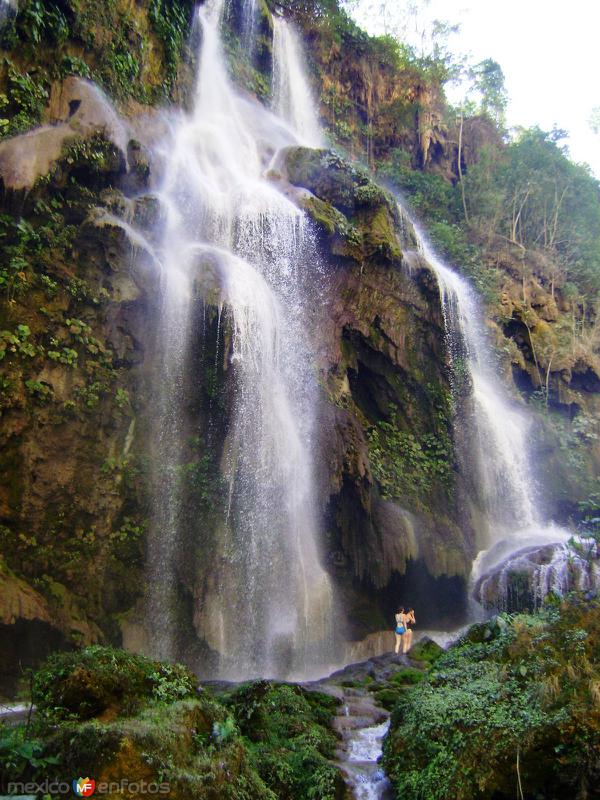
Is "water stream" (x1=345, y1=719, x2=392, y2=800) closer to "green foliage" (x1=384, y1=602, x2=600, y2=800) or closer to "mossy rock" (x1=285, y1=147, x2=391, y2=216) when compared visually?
"green foliage" (x1=384, y1=602, x2=600, y2=800)

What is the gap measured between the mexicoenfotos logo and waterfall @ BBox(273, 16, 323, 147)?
76.7 ft

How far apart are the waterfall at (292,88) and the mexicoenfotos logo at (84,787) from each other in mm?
23391

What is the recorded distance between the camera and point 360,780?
6.05 metres

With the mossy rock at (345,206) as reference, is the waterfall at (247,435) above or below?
below

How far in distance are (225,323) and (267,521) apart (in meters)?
4.48

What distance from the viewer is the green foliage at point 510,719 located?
15.6ft

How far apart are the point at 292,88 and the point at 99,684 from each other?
2614 centimetres

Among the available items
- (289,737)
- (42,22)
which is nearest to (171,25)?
(42,22)

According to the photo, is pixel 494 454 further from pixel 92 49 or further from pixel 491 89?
pixel 491 89

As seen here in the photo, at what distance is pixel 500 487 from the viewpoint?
17.9m

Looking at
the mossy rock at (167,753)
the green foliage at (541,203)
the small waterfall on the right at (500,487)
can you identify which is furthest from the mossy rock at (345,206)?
the mossy rock at (167,753)

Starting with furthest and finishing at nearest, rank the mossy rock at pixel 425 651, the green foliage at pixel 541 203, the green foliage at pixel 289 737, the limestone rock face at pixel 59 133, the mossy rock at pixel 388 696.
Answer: the green foliage at pixel 541 203, the mossy rock at pixel 425 651, the limestone rock face at pixel 59 133, the mossy rock at pixel 388 696, the green foliage at pixel 289 737

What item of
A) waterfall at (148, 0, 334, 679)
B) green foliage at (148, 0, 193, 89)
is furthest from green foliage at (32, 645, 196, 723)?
green foliage at (148, 0, 193, 89)

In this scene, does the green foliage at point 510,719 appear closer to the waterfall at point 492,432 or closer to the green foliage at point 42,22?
the waterfall at point 492,432
